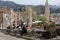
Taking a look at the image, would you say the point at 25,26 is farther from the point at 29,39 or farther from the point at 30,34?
the point at 29,39

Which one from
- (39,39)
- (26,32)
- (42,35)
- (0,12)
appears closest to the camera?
(39,39)

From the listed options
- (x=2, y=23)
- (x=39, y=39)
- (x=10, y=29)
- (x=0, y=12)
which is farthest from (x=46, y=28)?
(x=0, y=12)

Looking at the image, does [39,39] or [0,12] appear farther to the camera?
[0,12]

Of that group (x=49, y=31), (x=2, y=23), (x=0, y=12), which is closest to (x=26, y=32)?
(x=49, y=31)

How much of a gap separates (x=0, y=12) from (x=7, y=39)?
1519 centimetres

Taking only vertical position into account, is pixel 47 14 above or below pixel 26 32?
above

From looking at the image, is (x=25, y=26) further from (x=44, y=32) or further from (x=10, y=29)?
(x=10, y=29)

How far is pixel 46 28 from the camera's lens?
459 inches

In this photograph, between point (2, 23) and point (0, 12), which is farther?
point (0, 12)

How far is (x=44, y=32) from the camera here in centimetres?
1155

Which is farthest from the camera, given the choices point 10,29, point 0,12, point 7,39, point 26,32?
point 0,12

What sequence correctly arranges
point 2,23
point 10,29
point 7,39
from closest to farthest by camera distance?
point 7,39, point 10,29, point 2,23

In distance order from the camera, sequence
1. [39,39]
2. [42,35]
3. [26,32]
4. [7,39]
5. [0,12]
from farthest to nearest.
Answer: [0,12]
[26,32]
[7,39]
[42,35]
[39,39]

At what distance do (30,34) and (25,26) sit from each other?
906 millimetres
